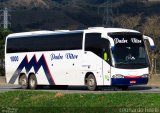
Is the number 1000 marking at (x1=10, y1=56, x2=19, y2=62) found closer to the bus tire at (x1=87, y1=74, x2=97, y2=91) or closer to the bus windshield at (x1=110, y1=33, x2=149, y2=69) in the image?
the bus tire at (x1=87, y1=74, x2=97, y2=91)

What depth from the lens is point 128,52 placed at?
110 feet

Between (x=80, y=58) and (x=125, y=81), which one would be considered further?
(x=80, y=58)

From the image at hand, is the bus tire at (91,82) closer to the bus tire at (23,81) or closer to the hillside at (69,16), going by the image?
the bus tire at (23,81)

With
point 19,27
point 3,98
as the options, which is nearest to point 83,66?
point 3,98

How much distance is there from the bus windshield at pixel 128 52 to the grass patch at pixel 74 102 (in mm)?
8124

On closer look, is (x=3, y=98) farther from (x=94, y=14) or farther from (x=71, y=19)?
(x=94, y=14)

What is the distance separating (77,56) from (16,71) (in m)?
5.89

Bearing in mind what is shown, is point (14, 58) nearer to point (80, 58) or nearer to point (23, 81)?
point (23, 81)

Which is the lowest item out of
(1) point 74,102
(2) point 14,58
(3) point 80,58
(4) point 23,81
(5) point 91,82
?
(1) point 74,102

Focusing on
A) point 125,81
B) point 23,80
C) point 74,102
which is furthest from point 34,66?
point 74,102

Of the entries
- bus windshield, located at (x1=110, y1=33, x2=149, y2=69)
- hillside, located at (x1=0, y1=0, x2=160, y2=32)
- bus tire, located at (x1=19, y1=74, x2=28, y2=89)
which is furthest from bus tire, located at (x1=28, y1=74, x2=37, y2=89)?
hillside, located at (x1=0, y1=0, x2=160, y2=32)

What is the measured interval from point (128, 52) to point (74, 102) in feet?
37.3

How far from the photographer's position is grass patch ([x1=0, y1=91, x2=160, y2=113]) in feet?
66.9

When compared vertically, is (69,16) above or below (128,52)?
above
